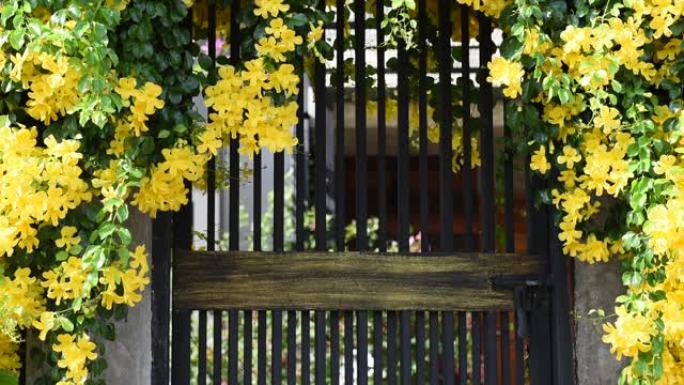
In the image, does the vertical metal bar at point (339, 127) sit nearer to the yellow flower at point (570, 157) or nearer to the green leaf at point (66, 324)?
the yellow flower at point (570, 157)

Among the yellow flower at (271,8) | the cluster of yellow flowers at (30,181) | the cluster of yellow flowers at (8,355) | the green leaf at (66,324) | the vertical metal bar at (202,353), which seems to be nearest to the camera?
the cluster of yellow flowers at (30,181)


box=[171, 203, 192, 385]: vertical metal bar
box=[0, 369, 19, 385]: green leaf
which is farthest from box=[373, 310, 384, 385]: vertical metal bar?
box=[0, 369, 19, 385]: green leaf

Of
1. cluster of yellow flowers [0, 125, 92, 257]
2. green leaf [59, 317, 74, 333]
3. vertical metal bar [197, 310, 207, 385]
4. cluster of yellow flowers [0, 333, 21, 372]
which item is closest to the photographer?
cluster of yellow flowers [0, 125, 92, 257]

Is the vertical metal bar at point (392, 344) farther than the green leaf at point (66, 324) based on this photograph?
Yes

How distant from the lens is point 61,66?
2.74m

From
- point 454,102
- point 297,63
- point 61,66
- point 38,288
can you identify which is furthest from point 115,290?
point 454,102

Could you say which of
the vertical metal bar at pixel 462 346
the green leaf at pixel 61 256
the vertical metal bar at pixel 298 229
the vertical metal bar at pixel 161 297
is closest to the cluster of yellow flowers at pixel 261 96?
the vertical metal bar at pixel 298 229

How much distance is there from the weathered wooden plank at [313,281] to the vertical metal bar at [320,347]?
5 centimetres

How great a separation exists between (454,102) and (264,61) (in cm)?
82

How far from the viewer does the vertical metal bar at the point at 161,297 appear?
3.20 meters

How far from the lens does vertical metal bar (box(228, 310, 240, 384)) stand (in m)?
3.26

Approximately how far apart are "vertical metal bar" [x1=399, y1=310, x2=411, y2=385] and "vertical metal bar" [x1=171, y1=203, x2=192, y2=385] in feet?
2.25

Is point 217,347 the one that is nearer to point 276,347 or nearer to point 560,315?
point 276,347

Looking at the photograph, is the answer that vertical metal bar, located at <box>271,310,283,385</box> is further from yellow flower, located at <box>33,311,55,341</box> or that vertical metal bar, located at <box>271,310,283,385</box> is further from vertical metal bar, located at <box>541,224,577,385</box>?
vertical metal bar, located at <box>541,224,577,385</box>
